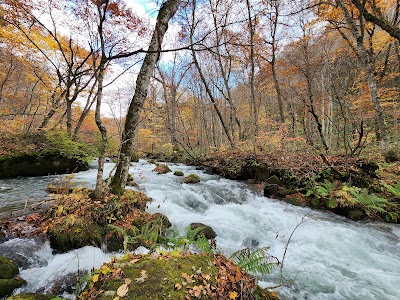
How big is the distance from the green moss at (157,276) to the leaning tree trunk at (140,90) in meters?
3.56

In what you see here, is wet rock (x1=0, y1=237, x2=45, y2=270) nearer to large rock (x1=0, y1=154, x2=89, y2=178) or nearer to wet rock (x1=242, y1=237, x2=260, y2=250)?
wet rock (x1=242, y1=237, x2=260, y2=250)

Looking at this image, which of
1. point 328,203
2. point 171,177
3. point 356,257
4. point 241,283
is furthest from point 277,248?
point 171,177

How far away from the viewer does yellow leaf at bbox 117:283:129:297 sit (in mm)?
1670

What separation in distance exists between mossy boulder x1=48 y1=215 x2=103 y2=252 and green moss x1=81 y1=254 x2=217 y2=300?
93.5 inches

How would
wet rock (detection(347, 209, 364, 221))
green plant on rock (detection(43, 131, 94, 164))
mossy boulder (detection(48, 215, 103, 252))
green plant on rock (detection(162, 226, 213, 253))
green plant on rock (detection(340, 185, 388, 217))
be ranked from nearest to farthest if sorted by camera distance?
green plant on rock (detection(162, 226, 213, 253)) → mossy boulder (detection(48, 215, 103, 252)) → green plant on rock (detection(340, 185, 388, 217)) → wet rock (detection(347, 209, 364, 221)) → green plant on rock (detection(43, 131, 94, 164))

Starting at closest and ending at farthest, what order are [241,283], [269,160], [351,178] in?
[241,283]
[351,178]
[269,160]

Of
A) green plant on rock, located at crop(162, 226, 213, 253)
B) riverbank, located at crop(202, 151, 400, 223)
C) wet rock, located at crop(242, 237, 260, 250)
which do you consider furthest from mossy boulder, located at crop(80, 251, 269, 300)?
riverbank, located at crop(202, 151, 400, 223)

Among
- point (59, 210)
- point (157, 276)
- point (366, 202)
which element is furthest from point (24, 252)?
point (366, 202)

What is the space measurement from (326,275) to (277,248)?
1194 mm

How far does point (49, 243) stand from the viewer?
151 inches

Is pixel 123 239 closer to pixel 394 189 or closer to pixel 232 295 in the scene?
pixel 232 295

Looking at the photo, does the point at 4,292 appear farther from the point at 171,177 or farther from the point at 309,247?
the point at 171,177

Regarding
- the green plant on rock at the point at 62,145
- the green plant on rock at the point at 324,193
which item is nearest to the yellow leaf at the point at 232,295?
the green plant on rock at the point at 324,193

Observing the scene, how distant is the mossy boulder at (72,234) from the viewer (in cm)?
385
